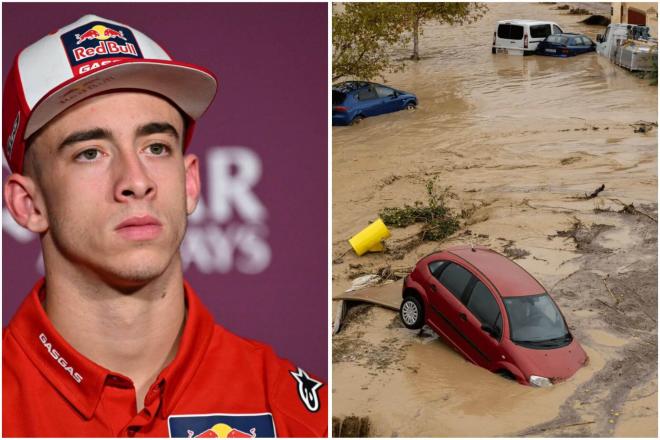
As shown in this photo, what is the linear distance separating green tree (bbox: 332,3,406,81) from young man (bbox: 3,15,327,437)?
20.2 ft

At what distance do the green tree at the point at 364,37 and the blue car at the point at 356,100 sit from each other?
15 cm

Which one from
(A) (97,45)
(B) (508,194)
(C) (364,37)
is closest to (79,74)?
(A) (97,45)

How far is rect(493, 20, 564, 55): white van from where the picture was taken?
10852mm

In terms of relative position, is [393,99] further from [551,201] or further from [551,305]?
[551,305]

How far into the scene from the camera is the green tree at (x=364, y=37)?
10141mm

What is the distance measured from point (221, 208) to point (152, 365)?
1.68 metres

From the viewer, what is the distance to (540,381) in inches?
346

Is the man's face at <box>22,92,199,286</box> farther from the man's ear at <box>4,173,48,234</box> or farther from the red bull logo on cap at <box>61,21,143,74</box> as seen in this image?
the red bull logo on cap at <box>61,21,143,74</box>

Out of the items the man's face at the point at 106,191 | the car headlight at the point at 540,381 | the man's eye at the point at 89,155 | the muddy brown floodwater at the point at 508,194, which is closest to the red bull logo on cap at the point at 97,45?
the man's face at the point at 106,191

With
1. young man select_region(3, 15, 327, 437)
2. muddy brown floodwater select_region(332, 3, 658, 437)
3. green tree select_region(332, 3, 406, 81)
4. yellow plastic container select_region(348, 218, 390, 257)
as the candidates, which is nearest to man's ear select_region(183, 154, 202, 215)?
young man select_region(3, 15, 327, 437)

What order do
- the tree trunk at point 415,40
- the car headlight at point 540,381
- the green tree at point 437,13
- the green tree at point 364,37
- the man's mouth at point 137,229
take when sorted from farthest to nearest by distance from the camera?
the tree trunk at point 415,40, the green tree at point 437,13, the green tree at point 364,37, the car headlight at point 540,381, the man's mouth at point 137,229

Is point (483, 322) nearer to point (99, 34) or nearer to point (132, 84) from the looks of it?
point (132, 84)

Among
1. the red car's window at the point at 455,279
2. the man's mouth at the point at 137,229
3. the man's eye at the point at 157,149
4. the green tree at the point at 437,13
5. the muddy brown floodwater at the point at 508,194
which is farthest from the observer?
the green tree at the point at 437,13

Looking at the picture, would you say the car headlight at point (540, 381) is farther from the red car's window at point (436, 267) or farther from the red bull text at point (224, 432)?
the red bull text at point (224, 432)
